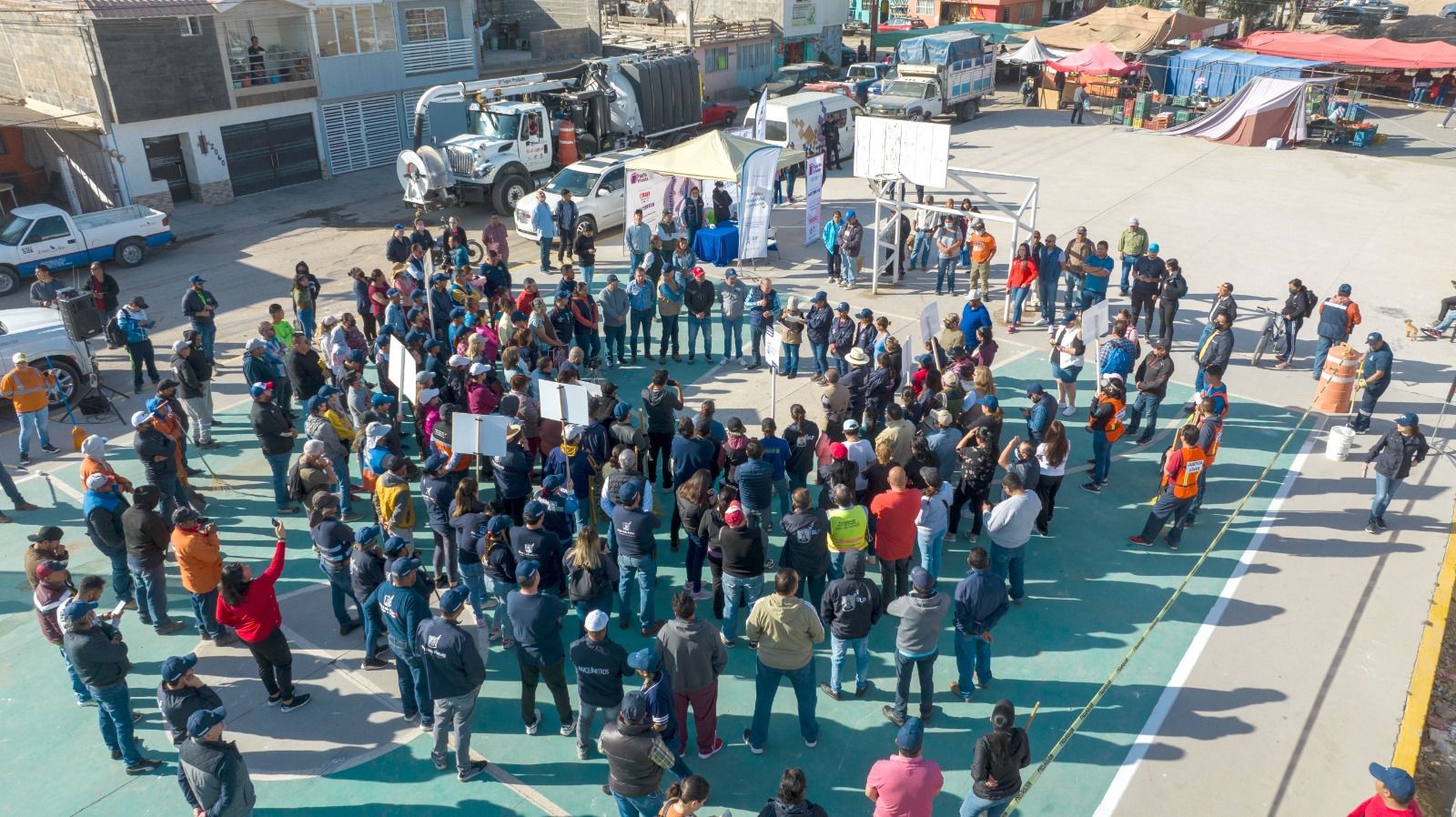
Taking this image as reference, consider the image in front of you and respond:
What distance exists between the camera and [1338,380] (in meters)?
13.5

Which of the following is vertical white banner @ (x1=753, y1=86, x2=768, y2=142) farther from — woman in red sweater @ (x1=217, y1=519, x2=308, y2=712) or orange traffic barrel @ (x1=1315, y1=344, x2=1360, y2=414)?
woman in red sweater @ (x1=217, y1=519, x2=308, y2=712)

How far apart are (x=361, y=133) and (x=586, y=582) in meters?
24.9

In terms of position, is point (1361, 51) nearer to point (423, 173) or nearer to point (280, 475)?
point (423, 173)

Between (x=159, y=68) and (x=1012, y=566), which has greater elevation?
(x=159, y=68)

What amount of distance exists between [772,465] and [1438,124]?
119 feet

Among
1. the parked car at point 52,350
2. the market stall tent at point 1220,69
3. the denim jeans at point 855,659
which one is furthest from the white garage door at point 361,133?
the market stall tent at point 1220,69

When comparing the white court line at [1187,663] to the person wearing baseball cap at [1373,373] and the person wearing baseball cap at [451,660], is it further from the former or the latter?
the person wearing baseball cap at [451,660]

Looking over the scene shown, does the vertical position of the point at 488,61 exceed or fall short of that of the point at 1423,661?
it exceeds it

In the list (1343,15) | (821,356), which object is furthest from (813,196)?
(1343,15)

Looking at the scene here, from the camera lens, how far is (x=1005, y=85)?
1684 inches

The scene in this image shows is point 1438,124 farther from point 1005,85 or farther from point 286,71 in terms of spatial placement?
point 286,71

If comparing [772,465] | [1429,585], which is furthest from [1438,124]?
[772,465]

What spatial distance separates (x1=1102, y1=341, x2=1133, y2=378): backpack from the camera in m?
12.2

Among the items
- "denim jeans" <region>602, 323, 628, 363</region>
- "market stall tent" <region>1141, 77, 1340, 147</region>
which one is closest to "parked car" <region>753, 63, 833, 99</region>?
"market stall tent" <region>1141, 77, 1340, 147</region>
